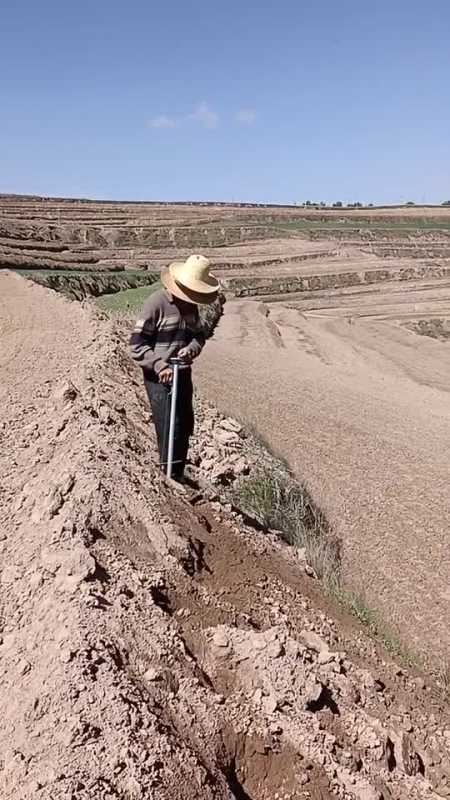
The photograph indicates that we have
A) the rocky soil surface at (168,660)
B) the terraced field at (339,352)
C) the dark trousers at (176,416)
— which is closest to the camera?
the rocky soil surface at (168,660)

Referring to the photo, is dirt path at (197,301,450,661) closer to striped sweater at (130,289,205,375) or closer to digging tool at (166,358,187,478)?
digging tool at (166,358,187,478)

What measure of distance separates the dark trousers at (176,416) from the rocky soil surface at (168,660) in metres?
0.19

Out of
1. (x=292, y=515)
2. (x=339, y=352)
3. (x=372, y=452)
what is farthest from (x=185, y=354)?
(x=339, y=352)

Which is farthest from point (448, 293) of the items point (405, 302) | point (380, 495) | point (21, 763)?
point (21, 763)

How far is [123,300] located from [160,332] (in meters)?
15.8

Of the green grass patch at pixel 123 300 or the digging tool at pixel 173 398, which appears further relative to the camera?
the green grass patch at pixel 123 300

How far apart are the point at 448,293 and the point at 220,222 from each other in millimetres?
26336

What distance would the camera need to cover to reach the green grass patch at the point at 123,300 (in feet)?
62.1

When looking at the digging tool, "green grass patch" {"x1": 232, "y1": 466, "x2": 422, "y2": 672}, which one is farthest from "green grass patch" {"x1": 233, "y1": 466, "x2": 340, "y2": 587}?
the digging tool

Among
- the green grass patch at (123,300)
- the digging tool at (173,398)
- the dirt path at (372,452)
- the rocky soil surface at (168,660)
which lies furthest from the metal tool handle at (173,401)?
the green grass patch at (123,300)

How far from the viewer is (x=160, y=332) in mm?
5699

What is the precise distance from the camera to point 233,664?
3.98 m

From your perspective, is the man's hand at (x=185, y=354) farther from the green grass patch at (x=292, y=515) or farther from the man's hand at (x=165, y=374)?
the green grass patch at (x=292, y=515)

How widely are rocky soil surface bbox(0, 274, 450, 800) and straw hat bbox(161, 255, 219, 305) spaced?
3.56 feet
